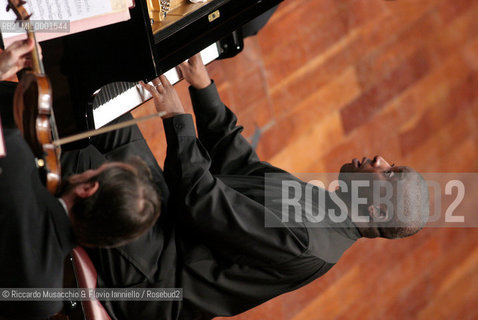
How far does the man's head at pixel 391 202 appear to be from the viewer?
1969 mm

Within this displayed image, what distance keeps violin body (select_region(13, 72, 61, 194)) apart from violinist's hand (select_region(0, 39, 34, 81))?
13 centimetres

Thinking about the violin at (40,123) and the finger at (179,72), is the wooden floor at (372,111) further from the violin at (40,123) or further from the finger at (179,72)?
the violin at (40,123)

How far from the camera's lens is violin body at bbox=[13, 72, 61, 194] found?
1204 millimetres

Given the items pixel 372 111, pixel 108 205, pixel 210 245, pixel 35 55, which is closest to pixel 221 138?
pixel 210 245

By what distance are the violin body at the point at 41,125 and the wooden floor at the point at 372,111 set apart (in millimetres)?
1421

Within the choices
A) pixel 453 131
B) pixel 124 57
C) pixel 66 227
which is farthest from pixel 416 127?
pixel 66 227

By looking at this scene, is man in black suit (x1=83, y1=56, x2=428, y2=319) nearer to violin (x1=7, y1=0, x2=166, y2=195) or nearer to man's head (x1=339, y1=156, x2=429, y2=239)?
man's head (x1=339, y1=156, x2=429, y2=239)

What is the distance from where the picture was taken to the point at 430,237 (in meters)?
3.72

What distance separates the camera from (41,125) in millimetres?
1207

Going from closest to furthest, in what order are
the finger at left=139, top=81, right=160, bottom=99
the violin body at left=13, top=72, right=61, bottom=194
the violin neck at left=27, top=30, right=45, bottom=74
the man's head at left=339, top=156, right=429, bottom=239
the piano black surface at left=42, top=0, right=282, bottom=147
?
the violin body at left=13, top=72, right=61, bottom=194
the violin neck at left=27, top=30, right=45, bottom=74
the piano black surface at left=42, top=0, right=282, bottom=147
the finger at left=139, top=81, right=160, bottom=99
the man's head at left=339, top=156, right=429, bottom=239

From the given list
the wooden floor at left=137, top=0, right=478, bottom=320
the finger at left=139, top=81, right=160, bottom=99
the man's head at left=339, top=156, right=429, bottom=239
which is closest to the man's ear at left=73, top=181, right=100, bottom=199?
the finger at left=139, top=81, right=160, bottom=99

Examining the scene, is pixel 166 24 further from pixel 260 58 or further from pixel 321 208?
pixel 260 58

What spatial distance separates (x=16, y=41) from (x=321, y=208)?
108 cm

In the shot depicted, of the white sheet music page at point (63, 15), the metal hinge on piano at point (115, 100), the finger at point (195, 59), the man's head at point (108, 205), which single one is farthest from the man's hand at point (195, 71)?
the man's head at point (108, 205)
